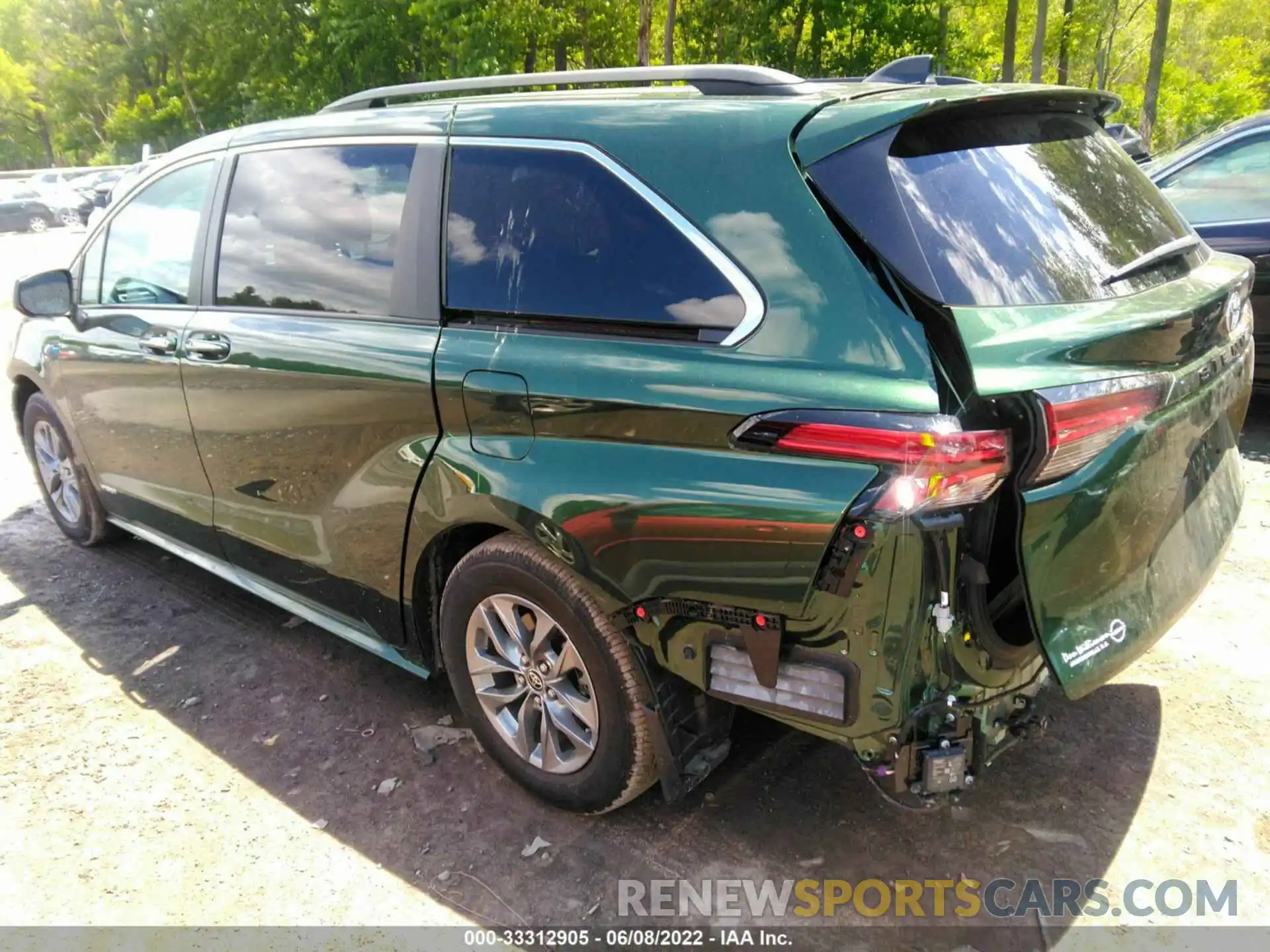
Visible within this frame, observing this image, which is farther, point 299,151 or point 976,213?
point 299,151

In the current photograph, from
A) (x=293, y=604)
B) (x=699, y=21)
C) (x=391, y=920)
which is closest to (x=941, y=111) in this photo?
(x=391, y=920)

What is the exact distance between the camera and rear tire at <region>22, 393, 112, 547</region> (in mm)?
4625

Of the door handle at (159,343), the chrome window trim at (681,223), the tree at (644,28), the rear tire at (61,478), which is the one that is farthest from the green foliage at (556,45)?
the chrome window trim at (681,223)

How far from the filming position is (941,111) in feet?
7.18

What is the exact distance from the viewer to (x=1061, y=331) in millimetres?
2033

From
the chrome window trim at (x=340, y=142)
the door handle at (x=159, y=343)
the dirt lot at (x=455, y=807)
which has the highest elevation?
the chrome window trim at (x=340, y=142)

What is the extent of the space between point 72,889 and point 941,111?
3114 mm

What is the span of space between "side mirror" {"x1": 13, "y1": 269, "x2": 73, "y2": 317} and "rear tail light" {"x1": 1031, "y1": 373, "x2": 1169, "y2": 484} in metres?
4.14

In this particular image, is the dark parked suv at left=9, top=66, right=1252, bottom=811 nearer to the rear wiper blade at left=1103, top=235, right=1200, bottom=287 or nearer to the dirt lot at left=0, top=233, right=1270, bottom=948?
the rear wiper blade at left=1103, top=235, right=1200, bottom=287

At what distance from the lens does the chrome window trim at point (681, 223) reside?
7.01 feet

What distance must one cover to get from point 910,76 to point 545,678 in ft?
7.12

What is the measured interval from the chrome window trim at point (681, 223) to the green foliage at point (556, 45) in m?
21.2

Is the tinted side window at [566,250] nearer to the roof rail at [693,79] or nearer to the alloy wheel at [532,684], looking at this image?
the roof rail at [693,79]

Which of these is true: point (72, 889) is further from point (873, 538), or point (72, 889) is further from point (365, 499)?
point (873, 538)
